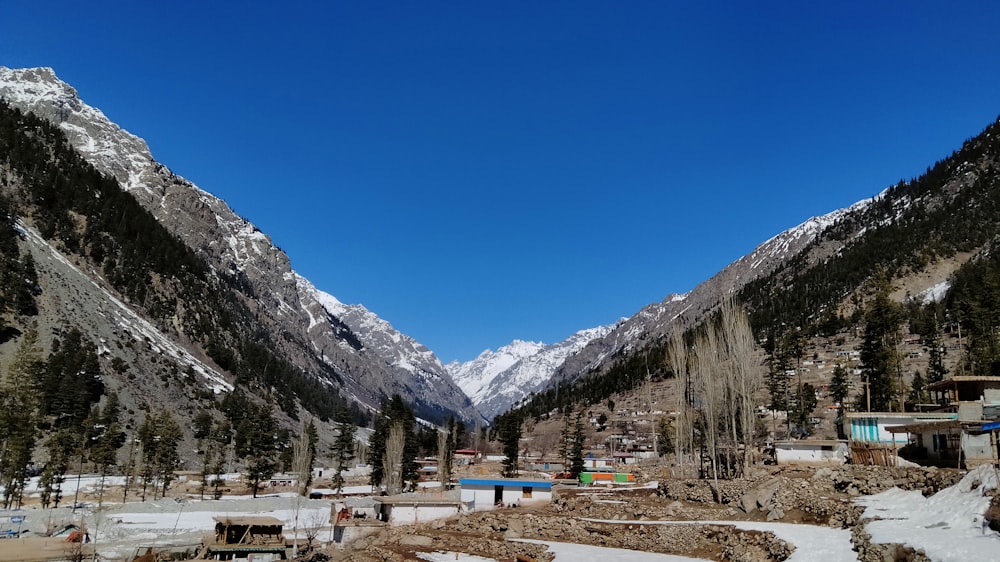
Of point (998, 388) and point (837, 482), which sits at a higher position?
point (998, 388)

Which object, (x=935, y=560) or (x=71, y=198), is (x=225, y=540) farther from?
(x=71, y=198)

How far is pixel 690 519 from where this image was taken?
35969 mm

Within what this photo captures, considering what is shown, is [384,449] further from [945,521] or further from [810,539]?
[945,521]

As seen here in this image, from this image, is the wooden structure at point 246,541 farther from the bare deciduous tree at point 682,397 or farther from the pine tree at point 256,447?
the bare deciduous tree at point 682,397

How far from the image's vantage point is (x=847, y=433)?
5006cm

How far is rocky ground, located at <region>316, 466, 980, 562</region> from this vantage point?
2808 centimetres

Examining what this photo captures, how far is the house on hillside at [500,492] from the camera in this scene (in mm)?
51625

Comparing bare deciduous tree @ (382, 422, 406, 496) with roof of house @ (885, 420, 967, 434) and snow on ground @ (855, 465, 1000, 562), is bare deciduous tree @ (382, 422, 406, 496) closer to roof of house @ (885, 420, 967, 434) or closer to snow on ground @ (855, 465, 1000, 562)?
roof of house @ (885, 420, 967, 434)

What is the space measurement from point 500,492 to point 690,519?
19.8 meters

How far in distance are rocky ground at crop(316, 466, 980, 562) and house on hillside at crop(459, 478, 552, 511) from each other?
206 inches

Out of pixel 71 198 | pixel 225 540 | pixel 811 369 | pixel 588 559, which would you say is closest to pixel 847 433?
pixel 588 559

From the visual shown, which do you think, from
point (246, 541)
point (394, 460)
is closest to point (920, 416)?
point (246, 541)

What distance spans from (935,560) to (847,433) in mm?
34991

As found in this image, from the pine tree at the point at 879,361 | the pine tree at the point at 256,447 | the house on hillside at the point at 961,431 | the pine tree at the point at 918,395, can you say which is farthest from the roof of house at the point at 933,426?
the pine tree at the point at 256,447
